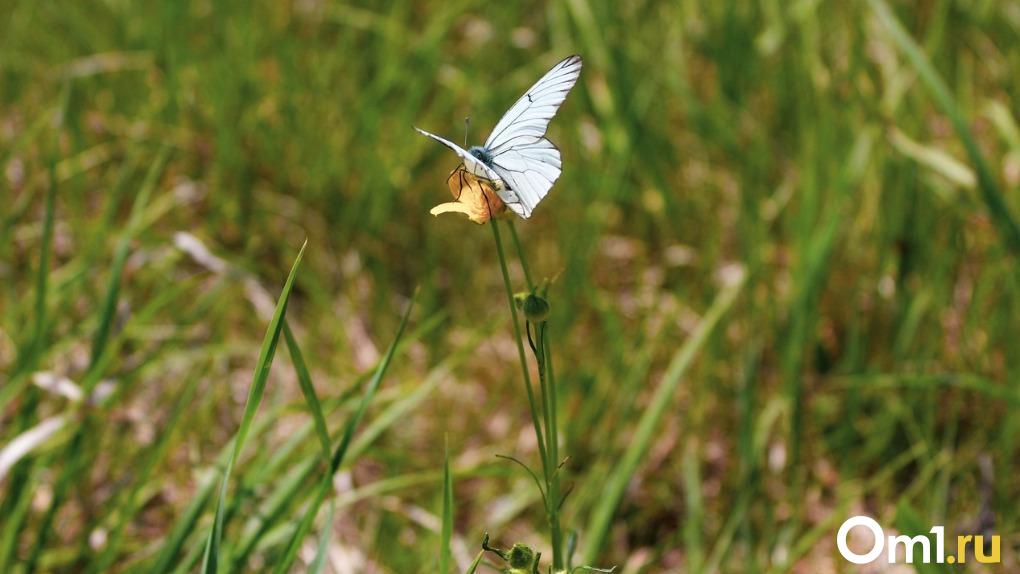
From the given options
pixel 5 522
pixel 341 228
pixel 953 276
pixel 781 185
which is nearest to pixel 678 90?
pixel 781 185

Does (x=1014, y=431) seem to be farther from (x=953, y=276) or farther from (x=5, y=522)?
(x=5, y=522)

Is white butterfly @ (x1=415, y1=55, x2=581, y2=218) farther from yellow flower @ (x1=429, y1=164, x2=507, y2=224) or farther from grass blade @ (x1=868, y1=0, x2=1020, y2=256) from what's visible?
grass blade @ (x1=868, y1=0, x2=1020, y2=256)

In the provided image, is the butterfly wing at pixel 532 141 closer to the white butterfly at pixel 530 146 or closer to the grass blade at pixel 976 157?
the white butterfly at pixel 530 146

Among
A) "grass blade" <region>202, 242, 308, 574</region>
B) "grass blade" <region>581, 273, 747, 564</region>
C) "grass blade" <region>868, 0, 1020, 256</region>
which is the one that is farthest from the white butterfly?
"grass blade" <region>868, 0, 1020, 256</region>

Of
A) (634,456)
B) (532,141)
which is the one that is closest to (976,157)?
(634,456)

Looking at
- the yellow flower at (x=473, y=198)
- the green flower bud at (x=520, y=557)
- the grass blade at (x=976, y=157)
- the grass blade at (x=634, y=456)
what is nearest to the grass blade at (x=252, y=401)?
the yellow flower at (x=473, y=198)

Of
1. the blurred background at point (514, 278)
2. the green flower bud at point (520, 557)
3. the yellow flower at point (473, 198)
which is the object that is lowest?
the green flower bud at point (520, 557)
